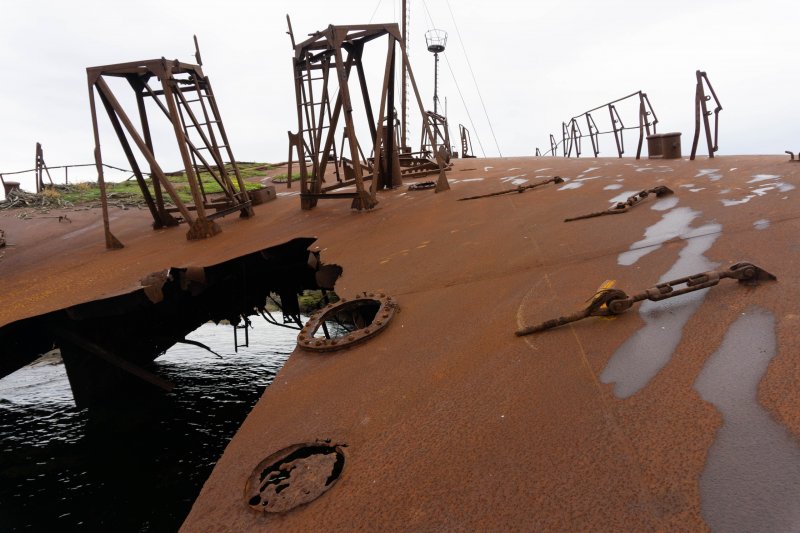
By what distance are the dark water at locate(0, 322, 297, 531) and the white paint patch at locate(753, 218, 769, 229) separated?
6115 millimetres

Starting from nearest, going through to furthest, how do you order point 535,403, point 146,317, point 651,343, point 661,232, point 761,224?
point 535,403
point 651,343
point 761,224
point 661,232
point 146,317

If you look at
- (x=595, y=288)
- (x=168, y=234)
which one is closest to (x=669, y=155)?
(x=595, y=288)

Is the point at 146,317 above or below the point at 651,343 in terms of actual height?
below

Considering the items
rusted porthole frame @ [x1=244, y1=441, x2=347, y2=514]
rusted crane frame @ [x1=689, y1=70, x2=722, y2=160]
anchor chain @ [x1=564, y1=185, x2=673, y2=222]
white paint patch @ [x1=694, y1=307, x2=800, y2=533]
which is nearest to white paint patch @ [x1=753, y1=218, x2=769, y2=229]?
anchor chain @ [x1=564, y1=185, x2=673, y2=222]

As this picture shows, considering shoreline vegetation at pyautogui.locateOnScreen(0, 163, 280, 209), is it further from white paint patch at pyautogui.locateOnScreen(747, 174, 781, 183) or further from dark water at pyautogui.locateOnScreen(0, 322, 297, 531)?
white paint patch at pyautogui.locateOnScreen(747, 174, 781, 183)

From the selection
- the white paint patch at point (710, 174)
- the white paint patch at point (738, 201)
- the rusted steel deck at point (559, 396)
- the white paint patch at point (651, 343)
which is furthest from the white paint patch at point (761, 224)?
the white paint patch at point (710, 174)

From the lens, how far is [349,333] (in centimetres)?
309

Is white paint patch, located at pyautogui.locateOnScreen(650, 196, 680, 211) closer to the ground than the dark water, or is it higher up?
higher up

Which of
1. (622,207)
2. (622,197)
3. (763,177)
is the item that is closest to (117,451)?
(622,207)

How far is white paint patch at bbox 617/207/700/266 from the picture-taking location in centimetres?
349

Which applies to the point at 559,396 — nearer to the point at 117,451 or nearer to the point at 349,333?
the point at 349,333

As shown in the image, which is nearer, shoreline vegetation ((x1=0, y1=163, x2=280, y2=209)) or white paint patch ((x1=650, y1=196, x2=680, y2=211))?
white paint patch ((x1=650, y1=196, x2=680, y2=211))

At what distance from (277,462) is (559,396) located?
1263 millimetres

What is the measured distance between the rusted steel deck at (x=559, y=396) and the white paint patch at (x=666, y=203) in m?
0.32
